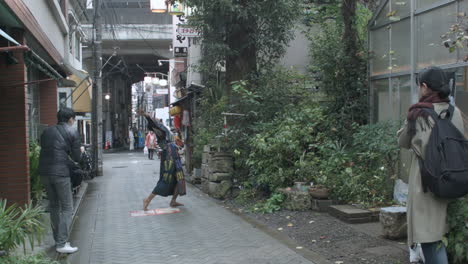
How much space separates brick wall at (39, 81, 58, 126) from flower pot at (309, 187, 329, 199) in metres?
7.20

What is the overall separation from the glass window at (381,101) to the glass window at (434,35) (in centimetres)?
120

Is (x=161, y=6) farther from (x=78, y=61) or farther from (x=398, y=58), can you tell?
(x=398, y=58)

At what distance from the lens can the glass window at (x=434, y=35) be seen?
6.91m

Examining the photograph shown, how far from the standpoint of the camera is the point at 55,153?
5.91m

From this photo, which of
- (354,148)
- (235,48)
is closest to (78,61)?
(235,48)

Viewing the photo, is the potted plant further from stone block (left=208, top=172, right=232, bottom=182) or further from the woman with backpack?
the woman with backpack

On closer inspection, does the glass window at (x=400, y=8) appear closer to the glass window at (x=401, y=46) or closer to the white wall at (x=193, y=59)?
the glass window at (x=401, y=46)

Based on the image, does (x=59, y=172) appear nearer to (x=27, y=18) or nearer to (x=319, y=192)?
(x=27, y=18)

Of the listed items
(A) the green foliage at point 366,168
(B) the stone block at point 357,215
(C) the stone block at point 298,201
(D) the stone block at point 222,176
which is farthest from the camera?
(D) the stone block at point 222,176

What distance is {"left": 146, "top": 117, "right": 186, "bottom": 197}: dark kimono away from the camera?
370 inches

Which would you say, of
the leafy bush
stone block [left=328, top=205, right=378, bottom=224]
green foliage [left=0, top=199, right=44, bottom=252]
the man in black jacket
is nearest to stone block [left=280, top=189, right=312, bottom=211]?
→ the leafy bush

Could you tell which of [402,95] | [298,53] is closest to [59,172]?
[402,95]

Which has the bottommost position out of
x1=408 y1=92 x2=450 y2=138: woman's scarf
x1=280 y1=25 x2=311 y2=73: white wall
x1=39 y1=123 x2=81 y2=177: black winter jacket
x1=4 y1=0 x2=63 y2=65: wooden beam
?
x1=39 y1=123 x2=81 y2=177: black winter jacket

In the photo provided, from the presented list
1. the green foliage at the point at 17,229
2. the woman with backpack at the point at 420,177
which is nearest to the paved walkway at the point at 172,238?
the green foliage at the point at 17,229
